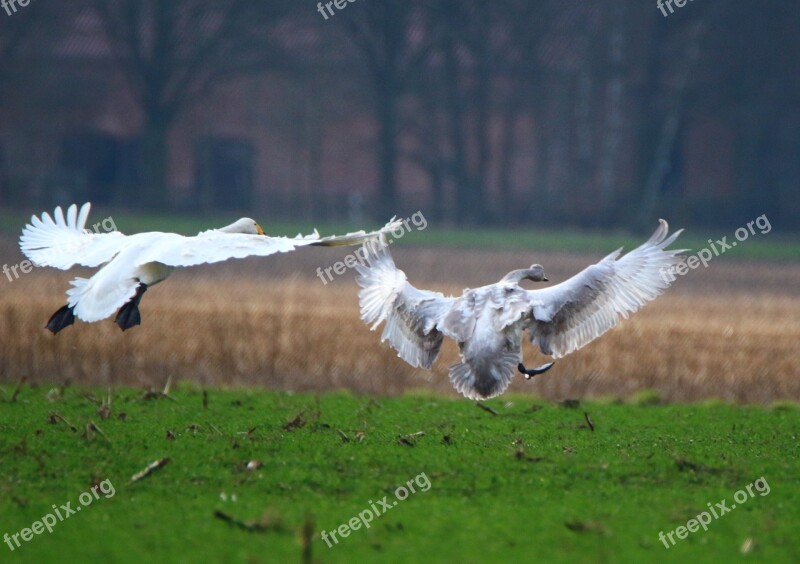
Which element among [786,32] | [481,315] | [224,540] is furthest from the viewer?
[786,32]

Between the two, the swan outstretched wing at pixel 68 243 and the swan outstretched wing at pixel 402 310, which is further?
the swan outstretched wing at pixel 68 243

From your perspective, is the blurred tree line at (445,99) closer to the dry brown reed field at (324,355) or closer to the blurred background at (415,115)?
the blurred background at (415,115)

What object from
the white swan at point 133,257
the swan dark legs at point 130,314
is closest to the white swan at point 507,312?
the white swan at point 133,257

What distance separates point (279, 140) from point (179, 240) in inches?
2075

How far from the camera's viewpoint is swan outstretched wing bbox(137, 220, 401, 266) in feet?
40.1

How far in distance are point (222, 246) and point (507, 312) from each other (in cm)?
290

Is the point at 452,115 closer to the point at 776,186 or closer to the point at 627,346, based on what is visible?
the point at 776,186

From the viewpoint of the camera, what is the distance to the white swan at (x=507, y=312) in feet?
40.0

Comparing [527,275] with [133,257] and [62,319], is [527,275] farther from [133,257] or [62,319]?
[62,319]

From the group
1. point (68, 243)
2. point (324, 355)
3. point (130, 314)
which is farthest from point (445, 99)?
point (130, 314)

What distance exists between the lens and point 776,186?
5972 cm

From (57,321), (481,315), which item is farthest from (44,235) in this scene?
(481,315)

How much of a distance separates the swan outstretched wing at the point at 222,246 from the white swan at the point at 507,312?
3.42 ft

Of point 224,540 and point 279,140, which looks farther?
point 279,140
